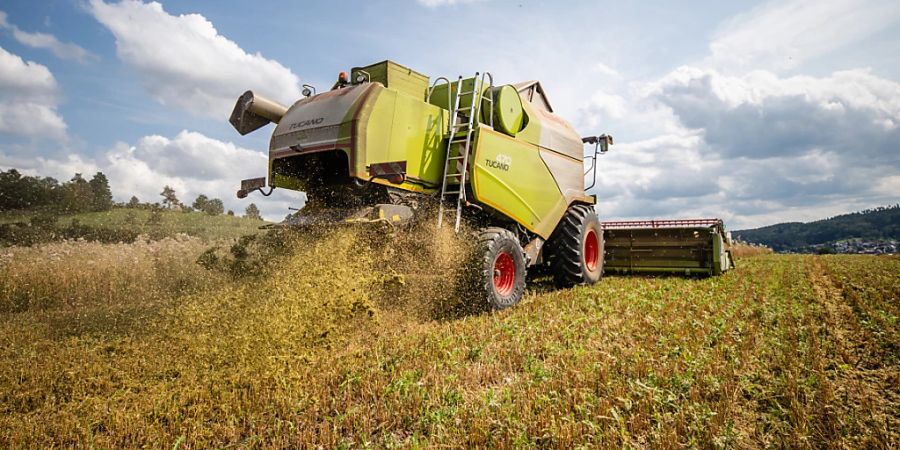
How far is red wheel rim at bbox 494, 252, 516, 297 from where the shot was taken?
18.7 feet

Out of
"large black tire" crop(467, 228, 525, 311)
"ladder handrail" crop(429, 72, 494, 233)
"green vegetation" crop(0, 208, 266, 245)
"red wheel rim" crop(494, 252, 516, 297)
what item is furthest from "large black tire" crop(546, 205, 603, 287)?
"green vegetation" crop(0, 208, 266, 245)

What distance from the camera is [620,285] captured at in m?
7.78

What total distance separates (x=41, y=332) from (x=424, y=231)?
13.2ft

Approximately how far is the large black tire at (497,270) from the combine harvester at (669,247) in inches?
182

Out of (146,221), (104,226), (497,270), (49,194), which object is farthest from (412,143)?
(49,194)

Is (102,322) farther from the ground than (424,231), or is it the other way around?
(424,231)

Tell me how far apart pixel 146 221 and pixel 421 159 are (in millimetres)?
9322

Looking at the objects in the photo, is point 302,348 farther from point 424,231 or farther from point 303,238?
point 424,231

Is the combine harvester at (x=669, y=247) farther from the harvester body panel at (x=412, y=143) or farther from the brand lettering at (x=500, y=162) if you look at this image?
the brand lettering at (x=500, y=162)

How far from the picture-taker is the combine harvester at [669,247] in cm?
914

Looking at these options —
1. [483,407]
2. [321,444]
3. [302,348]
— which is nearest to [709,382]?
[483,407]

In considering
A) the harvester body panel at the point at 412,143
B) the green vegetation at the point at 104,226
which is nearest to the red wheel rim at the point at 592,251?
the harvester body panel at the point at 412,143

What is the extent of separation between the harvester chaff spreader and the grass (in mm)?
4440

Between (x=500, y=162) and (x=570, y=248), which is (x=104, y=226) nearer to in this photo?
(x=500, y=162)
